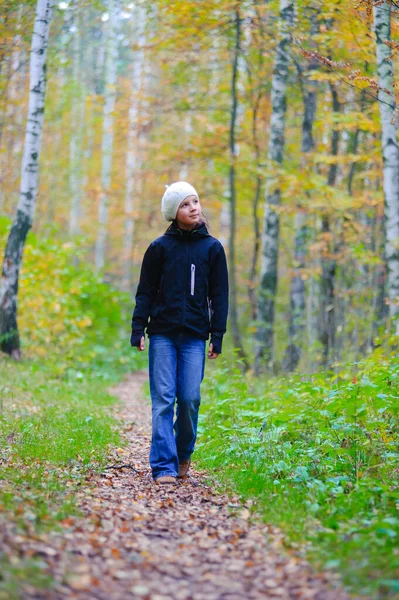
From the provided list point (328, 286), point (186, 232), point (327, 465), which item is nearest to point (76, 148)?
point (328, 286)

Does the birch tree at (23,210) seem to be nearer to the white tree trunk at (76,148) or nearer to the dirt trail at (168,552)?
the dirt trail at (168,552)

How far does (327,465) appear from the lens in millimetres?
4887

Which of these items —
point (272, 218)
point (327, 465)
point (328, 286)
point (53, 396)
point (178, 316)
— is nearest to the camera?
point (327, 465)

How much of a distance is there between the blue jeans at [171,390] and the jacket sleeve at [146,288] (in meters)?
0.15

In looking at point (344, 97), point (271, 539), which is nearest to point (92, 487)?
point (271, 539)

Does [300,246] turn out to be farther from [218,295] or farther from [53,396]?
[218,295]

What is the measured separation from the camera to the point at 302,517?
395cm

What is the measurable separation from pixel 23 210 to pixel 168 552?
846 centimetres

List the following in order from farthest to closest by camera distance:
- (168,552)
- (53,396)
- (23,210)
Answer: (23,210) → (53,396) → (168,552)

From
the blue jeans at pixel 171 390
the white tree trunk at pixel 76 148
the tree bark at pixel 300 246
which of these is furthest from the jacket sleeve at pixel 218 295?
the white tree trunk at pixel 76 148

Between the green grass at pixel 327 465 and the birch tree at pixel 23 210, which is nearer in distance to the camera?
the green grass at pixel 327 465

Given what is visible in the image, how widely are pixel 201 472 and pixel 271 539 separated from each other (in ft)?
6.48

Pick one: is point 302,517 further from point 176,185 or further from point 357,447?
point 176,185

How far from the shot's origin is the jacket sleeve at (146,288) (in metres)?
5.20
